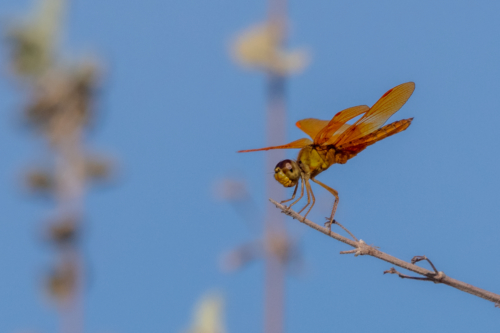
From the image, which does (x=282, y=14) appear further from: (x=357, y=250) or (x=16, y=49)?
(x=357, y=250)

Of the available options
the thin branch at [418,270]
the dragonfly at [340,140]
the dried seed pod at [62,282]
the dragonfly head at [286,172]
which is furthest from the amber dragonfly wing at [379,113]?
the dried seed pod at [62,282]

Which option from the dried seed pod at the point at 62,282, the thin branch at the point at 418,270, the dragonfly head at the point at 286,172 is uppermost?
the thin branch at the point at 418,270

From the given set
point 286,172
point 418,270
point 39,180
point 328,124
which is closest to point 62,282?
point 39,180

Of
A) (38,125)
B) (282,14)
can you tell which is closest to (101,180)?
(38,125)

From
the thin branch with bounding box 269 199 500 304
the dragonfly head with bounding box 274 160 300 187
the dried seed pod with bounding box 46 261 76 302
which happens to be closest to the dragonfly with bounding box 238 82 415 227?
the dragonfly head with bounding box 274 160 300 187


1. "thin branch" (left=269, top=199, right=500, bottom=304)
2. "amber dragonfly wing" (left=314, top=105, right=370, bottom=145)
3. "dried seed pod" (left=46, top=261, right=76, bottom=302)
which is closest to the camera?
"thin branch" (left=269, top=199, right=500, bottom=304)

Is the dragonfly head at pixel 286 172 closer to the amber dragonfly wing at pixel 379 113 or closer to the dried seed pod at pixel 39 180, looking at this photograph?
the amber dragonfly wing at pixel 379 113

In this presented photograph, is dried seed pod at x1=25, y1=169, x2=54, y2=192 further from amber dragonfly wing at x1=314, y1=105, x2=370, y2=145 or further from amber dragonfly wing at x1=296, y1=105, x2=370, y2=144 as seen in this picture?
amber dragonfly wing at x1=314, y1=105, x2=370, y2=145
